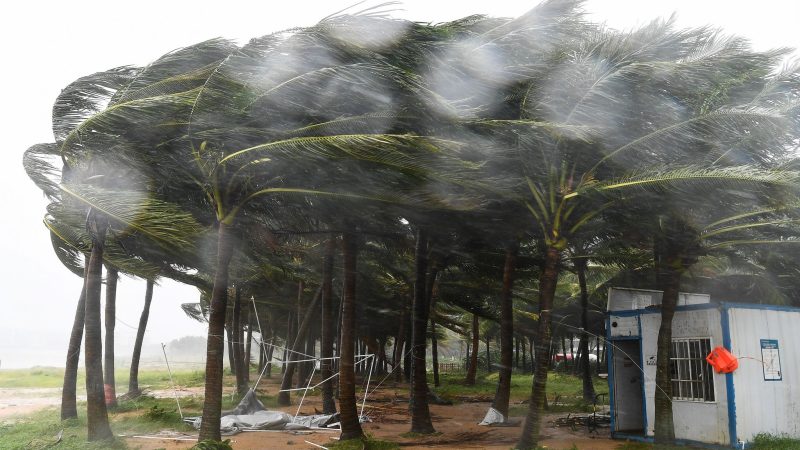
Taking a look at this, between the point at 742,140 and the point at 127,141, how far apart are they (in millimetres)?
10298

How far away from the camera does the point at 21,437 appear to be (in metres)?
13.0

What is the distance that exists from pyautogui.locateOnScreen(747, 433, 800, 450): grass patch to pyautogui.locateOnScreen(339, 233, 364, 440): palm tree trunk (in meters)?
7.24

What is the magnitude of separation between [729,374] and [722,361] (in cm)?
32

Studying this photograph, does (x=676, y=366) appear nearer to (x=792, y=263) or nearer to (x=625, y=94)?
(x=792, y=263)

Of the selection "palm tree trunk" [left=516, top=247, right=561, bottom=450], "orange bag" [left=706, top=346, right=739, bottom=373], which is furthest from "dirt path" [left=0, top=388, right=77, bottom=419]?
"orange bag" [left=706, top=346, right=739, bottom=373]

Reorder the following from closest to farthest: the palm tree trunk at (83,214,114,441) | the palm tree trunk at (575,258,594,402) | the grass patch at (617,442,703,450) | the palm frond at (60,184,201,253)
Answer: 1. the palm frond at (60,184,201,253)
2. the palm tree trunk at (83,214,114,441)
3. the grass patch at (617,442,703,450)
4. the palm tree trunk at (575,258,594,402)

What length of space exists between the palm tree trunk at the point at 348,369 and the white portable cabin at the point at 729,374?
5840 mm

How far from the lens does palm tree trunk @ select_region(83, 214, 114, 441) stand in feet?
36.9

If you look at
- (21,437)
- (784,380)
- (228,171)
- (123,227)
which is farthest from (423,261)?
(21,437)

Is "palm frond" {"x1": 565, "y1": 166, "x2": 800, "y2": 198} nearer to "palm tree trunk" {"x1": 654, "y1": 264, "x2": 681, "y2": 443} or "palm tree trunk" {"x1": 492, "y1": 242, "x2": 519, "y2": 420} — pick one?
"palm tree trunk" {"x1": 654, "y1": 264, "x2": 681, "y2": 443}

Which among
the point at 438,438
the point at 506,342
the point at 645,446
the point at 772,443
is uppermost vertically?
the point at 506,342

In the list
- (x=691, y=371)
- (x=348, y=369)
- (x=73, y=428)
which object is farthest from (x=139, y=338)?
(x=691, y=371)

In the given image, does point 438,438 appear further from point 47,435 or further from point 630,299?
point 47,435

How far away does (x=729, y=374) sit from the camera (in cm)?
1127
